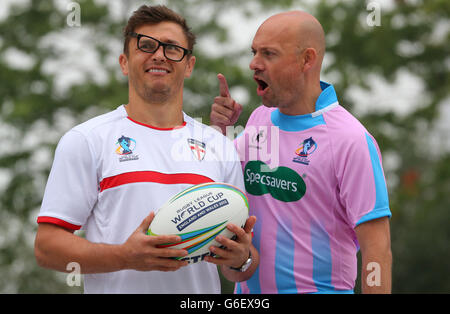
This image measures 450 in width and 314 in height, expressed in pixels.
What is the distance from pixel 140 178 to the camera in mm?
3695

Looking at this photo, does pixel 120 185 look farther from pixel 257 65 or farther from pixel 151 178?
pixel 257 65

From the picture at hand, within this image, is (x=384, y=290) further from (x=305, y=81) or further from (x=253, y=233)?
(x=305, y=81)

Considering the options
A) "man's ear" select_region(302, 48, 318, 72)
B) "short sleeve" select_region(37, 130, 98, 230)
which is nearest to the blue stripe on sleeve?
"man's ear" select_region(302, 48, 318, 72)

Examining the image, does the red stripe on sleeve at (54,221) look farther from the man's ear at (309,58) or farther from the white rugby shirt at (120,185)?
the man's ear at (309,58)

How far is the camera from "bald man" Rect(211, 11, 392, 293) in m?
3.96

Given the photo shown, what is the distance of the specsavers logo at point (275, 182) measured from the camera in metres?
4.18

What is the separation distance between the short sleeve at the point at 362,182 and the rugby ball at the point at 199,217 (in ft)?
2.72

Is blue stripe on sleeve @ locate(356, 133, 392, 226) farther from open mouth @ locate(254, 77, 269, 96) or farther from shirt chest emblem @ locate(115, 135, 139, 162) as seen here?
shirt chest emblem @ locate(115, 135, 139, 162)

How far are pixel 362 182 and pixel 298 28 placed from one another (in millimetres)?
1289

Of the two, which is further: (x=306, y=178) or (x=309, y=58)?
(x=309, y=58)

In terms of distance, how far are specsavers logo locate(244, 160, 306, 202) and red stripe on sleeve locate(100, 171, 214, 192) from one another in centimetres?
58

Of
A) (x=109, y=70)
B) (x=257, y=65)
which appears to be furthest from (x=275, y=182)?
(x=109, y=70)

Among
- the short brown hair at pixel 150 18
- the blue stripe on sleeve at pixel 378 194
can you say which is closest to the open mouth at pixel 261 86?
the short brown hair at pixel 150 18
